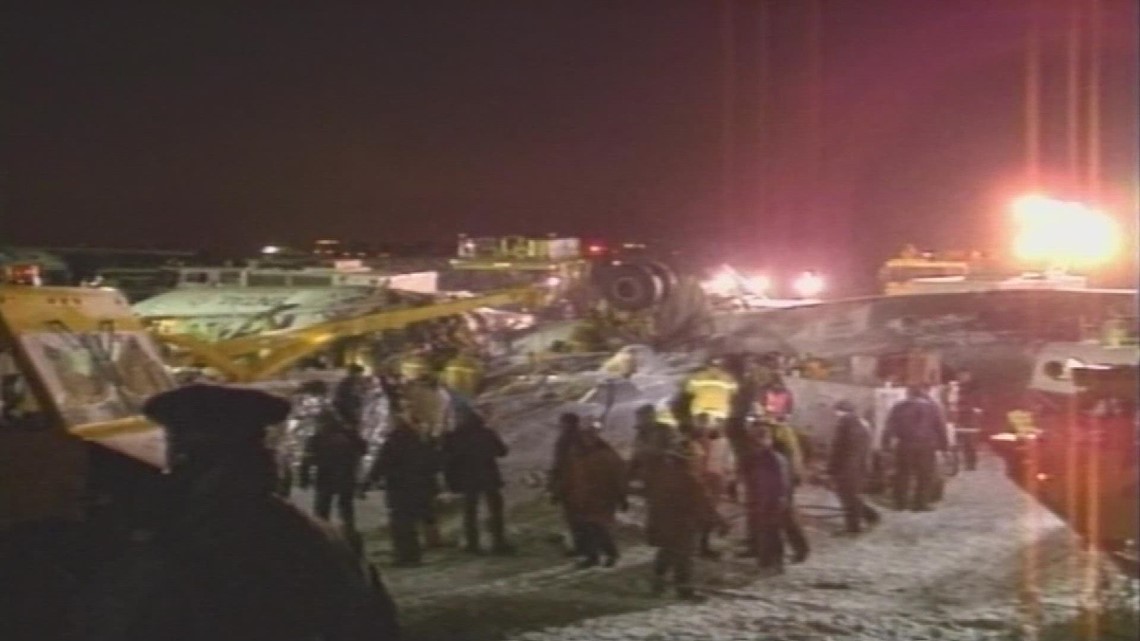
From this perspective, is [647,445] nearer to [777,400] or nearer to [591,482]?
[591,482]

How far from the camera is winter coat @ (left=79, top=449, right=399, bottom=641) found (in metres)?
2.00

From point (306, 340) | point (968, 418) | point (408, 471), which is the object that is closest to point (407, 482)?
point (408, 471)

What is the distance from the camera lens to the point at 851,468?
2.20m

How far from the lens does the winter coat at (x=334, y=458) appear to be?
216 cm

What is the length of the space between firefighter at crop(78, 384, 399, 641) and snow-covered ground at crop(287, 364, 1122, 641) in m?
0.10

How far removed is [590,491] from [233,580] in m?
0.55

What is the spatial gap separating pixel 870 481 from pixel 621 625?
44 centimetres

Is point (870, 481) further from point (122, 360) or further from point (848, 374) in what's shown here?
point (122, 360)

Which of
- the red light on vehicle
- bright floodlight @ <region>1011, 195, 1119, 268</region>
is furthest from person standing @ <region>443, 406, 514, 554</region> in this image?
bright floodlight @ <region>1011, 195, 1119, 268</region>

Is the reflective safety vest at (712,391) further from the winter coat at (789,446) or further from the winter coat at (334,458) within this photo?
the winter coat at (334,458)

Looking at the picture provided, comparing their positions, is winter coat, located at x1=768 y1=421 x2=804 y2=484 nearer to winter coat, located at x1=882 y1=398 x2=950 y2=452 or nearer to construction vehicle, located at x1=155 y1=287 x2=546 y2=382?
winter coat, located at x1=882 y1=398 x2=950 y2=452

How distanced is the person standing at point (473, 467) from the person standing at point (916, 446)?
61 centimetres

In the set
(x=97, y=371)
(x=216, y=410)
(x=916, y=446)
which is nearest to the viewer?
(x=216, y=410)

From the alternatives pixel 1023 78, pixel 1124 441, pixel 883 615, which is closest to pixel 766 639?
pixel 883 615
